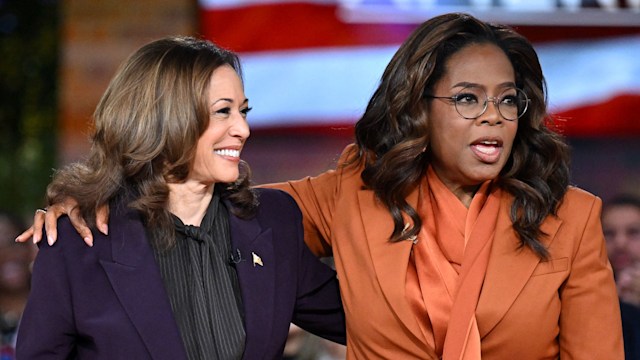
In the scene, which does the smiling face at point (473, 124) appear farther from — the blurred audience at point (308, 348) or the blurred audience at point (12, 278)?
the blurred audience at point (12, 278)

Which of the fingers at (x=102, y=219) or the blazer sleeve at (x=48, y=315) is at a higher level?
Answer: the fingers at (x=102, y=219)

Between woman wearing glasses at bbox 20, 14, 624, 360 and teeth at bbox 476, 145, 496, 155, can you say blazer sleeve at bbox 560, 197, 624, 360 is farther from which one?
teeth at bbox 476, 145, 496, 155

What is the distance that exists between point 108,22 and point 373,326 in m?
2.50

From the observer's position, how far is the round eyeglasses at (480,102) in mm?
2902

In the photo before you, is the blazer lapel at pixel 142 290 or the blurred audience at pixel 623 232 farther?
the blurred audience at pixel 623 232

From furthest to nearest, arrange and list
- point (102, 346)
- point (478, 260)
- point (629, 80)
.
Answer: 1. point (629, 80)
2. point (478, 260)
3. point (102, 346)

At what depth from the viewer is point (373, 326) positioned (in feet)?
9.50

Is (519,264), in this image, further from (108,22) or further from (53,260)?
(108,22)

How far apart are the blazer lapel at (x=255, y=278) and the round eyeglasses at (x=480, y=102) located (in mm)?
593

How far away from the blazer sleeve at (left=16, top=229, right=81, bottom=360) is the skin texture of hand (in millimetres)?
66

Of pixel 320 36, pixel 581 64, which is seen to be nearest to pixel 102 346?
pixel 320 36

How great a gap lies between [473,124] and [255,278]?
0.67 metres

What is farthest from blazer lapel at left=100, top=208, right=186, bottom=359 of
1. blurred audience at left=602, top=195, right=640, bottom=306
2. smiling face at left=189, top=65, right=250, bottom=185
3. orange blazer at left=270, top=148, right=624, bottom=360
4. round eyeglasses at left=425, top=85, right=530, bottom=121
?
blurred audience at left=602, top=195, right=640, bottom=306

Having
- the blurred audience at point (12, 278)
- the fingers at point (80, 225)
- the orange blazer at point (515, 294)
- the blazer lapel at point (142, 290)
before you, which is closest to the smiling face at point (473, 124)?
the orange blazer at point (515, 294)
